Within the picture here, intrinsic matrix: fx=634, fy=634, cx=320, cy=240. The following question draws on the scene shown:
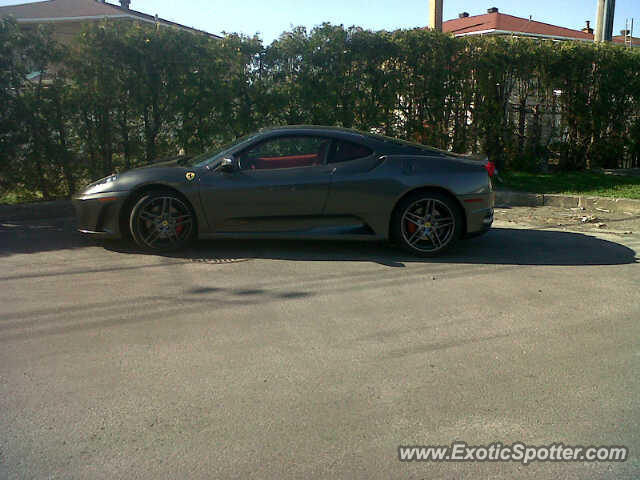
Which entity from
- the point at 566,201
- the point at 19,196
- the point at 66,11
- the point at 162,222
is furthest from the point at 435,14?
the point at 162,222

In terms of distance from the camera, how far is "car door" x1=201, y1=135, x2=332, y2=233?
6660 mm

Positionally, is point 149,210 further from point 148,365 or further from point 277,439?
point 277,439

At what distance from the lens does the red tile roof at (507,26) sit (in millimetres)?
31500

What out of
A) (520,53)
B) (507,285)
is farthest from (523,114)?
(507,285)

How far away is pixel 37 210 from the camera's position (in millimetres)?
8953

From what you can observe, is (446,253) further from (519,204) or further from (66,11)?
(66,11)

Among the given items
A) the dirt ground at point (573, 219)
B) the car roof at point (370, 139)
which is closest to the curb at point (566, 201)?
the dirt ground at point (573, 219)

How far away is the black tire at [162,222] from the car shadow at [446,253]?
0.49 ft

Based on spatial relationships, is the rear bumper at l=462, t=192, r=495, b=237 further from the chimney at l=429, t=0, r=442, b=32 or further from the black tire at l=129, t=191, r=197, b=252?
the chimney at l=429, t=0, r=442, b=32

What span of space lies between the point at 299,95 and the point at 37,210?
14.7 ft

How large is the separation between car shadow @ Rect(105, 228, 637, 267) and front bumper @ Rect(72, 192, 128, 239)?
31 centimetres

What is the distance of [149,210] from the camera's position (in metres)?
6.75

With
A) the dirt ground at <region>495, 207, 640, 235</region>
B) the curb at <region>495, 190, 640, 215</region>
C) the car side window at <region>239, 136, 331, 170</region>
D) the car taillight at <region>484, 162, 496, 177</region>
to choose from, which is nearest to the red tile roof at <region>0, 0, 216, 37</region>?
the curb at <region>495, 190, 640, 215</region>

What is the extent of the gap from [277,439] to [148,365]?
3.99ft
